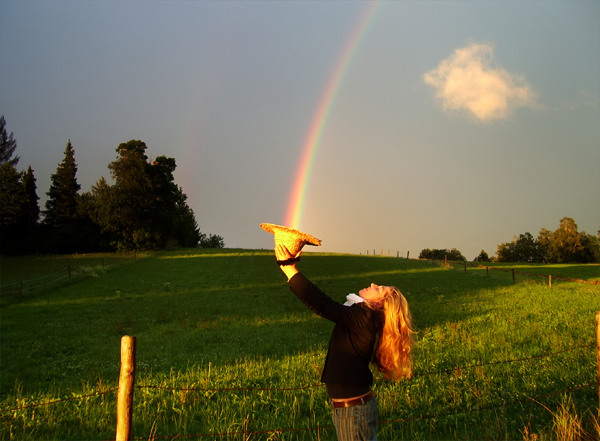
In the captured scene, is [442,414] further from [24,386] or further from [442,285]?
[442,285]

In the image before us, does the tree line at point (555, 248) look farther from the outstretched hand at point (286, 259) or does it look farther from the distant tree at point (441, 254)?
the outstretched hand at point (286, 259)

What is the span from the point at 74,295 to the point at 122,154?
5637cm

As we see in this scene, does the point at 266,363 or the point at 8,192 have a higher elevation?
the point at 8,192

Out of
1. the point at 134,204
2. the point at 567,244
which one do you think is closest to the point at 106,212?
the point at 134,204

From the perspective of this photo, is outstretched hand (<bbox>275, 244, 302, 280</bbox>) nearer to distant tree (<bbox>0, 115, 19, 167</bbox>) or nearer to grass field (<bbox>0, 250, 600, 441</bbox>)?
grass field (<bbox>0, 250, 600, 441</bbox>)

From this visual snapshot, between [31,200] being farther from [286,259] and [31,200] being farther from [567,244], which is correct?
[567,244]

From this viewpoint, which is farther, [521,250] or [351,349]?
[521,250]

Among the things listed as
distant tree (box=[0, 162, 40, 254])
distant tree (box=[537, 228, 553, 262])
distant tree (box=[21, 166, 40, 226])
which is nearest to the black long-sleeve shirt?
distant tree (box=[0, 162, 40, 254])

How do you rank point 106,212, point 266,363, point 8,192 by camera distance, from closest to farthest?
point 266,363 → point 8,192 → point 106,212

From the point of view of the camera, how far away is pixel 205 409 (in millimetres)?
10398

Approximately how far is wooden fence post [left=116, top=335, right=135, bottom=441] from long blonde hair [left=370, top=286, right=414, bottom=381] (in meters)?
2.84

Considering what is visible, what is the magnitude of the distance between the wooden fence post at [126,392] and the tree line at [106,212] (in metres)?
80.4

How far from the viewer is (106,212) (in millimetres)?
80062

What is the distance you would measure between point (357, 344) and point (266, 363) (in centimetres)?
1081
